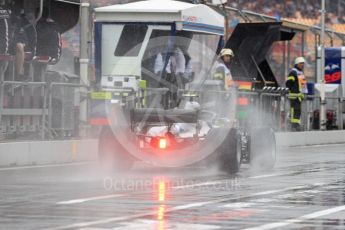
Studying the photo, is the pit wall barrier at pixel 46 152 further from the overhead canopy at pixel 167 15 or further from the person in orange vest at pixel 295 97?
the person in orange vest at pixel 295 97

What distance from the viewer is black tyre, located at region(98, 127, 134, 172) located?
17.9 meters

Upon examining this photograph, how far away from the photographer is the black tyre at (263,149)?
1947cm

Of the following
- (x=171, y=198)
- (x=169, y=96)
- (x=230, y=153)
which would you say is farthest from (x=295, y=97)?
(x=171, y=198)

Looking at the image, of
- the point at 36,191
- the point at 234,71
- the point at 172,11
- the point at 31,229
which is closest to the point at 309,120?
the point at 234,71

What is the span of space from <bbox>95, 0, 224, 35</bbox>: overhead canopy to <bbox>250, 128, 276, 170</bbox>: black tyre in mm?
5146

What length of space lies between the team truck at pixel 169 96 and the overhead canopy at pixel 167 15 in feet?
0.08

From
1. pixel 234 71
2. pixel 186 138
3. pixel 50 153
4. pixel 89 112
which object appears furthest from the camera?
pixel 234 71

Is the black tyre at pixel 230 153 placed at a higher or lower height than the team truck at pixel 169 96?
lower

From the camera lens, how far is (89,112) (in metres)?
22.2

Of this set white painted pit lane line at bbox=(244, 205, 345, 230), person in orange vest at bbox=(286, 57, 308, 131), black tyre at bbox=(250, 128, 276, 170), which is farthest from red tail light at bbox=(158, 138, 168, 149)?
person in orange vest at bbox=(286, 57, 308, 131)

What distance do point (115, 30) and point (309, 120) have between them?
362 inches

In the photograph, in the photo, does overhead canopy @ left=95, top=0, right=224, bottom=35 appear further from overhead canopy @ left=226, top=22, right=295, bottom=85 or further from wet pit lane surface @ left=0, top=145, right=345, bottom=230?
overhead canopy @ left=226, top=22, right=295, bottom=85

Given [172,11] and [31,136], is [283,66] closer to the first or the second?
[172,11]

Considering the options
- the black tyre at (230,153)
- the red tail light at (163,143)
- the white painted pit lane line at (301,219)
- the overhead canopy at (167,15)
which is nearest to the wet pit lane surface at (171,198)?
the white painted pit lane line at (301,219)
